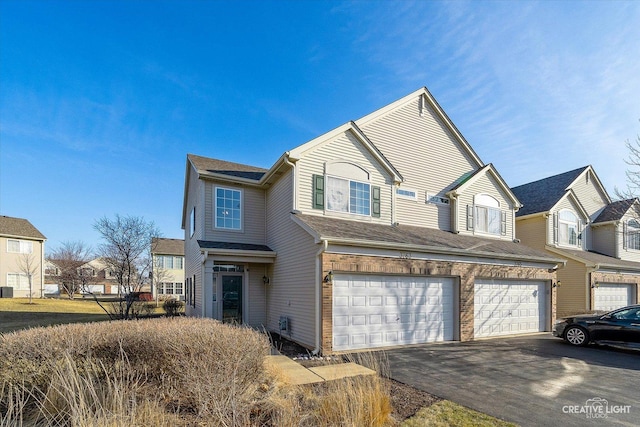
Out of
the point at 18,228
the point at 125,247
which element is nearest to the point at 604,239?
the point at 125,247

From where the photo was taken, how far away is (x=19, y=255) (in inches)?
1288

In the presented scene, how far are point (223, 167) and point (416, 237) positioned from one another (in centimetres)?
939

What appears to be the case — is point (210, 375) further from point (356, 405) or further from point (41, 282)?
point (41, 282)

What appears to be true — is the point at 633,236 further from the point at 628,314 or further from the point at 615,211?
the point at 628,314

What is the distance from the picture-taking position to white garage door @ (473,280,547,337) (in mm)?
12641

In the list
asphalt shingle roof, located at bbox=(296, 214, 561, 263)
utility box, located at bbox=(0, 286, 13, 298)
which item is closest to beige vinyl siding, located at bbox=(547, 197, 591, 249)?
asphalt shingle roof, located at bbox=(296, 214, 561, 263)

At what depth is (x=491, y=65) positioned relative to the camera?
11.3 meters

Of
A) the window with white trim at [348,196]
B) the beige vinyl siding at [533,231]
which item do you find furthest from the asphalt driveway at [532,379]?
the beige vinyl siding at [533,231]

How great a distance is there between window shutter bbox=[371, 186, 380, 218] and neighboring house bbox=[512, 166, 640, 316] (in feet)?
38.5

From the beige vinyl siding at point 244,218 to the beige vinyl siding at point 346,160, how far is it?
3640 mm

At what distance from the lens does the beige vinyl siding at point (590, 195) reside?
2073 centimetres

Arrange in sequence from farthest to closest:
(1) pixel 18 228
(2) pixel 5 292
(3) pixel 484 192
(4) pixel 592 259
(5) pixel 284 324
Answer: (1) pixel 18 228, (2) pixel 5 292, (4) pixel 592 259, (3) pixel 484 192, (5) pixel 284 324

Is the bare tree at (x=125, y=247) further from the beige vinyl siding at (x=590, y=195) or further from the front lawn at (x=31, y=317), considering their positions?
the beige vinyl siding at (x=590, y=195)

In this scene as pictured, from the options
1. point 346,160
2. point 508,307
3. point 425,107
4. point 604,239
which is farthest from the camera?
point 604,239
